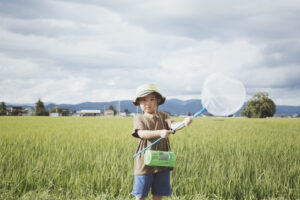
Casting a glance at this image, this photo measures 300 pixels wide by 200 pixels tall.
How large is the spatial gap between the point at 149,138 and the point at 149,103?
36 cm

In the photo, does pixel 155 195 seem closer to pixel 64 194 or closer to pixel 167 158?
pixel 167 158

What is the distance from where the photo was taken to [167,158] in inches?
88.9

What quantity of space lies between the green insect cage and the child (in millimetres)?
154

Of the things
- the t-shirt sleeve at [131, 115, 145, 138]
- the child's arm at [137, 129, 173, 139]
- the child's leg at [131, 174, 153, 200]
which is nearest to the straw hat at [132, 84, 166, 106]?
the t-shirt sleeve at [131, 115, 145, 138]

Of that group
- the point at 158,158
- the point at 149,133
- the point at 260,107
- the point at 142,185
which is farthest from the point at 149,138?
the point at 260,107

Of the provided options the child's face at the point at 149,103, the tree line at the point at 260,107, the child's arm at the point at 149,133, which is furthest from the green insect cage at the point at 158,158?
the tree line at the point at 260,107

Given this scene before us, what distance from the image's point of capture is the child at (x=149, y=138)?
93.4 inches

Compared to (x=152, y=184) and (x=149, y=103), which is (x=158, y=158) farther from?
(x=149, y=103)

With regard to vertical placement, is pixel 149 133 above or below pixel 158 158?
above

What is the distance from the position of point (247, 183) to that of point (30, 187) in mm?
3325

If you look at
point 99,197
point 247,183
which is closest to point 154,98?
point 99,197

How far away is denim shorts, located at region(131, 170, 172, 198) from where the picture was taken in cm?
238

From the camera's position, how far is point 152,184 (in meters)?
2.50

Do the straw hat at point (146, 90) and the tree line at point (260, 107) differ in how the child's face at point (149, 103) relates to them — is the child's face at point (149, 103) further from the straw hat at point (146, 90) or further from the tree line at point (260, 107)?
the tree line at point (260, 107)
